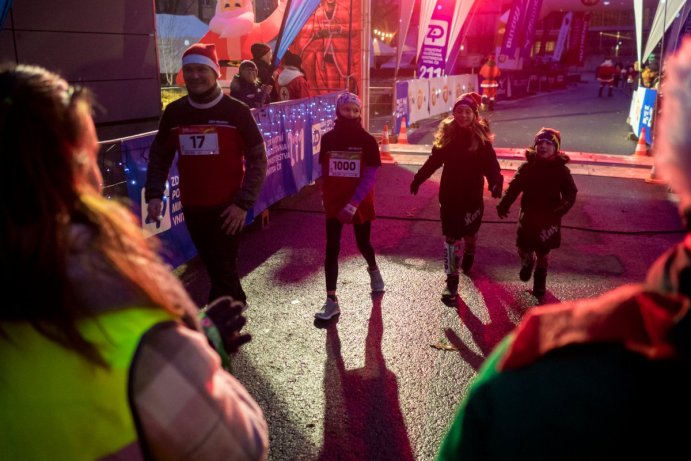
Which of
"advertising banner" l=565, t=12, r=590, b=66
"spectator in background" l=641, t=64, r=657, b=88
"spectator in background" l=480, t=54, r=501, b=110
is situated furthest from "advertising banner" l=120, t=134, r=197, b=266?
"advertising banner" l=565, t=12, r=590, b=66

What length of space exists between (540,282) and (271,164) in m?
4.28

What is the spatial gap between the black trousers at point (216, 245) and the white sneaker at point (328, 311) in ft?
2.82

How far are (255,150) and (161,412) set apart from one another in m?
3.27

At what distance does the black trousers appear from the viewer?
429 centimetres

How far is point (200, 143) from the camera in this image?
416cm

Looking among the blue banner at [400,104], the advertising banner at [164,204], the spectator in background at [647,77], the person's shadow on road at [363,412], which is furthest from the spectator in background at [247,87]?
the spectator in background at [647,77]

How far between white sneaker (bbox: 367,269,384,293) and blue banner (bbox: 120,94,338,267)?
57.5 inches

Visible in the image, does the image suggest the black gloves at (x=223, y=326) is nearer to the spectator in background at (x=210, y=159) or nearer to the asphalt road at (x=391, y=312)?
the asphalt road at (x=391, y=312)

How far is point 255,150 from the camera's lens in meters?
4.23

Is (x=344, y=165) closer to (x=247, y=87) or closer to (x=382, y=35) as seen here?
(x=247, y=87)

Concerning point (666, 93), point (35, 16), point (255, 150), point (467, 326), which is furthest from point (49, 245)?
point (35, 16)

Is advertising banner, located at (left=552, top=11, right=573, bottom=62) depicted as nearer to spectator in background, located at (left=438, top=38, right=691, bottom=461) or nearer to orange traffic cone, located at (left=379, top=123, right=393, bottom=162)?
orange traffic cone, located at (left=379, top=123, right=393, bottom=162)

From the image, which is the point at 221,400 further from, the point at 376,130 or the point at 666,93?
the point at 376,130

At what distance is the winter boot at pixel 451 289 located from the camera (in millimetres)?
5402
